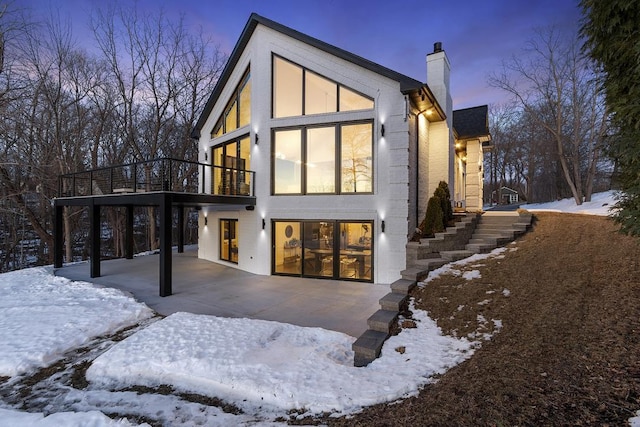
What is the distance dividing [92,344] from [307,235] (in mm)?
6088

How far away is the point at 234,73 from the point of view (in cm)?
1249

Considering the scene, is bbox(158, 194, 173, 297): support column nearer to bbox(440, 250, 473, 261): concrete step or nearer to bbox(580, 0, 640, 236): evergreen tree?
bbox(440, 250, 473, 261): concrete step

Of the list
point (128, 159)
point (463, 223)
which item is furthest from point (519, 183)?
point (128, 159)

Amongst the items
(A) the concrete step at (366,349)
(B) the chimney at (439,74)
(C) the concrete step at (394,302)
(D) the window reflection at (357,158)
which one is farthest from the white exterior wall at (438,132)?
(A) the concrete step at (366,349)

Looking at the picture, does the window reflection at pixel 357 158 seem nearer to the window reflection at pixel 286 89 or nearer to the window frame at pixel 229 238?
the window reflection at pixel 286 89

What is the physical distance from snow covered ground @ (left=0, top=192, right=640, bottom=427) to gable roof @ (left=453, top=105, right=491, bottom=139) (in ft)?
39.9

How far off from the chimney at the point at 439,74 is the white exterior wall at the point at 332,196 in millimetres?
4005

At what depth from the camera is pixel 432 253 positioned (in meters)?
8.66

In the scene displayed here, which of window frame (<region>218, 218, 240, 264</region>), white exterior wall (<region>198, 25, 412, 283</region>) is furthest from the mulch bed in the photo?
window frame (<region>218, 218, 240, 264</region>)

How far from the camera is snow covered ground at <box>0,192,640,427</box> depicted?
3268 millimetres

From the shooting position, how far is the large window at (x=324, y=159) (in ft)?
31.0

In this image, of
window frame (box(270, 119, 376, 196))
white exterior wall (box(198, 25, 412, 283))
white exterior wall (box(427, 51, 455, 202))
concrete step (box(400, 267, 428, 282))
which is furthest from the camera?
white exterior wall (box(427, 51, 455, 202))

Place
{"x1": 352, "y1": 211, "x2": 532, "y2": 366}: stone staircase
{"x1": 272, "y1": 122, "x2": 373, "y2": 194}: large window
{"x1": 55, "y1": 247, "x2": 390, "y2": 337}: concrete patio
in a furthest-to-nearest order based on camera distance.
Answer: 1. {"x1": 272, "y1": 122, "x2": 373, "y2": 194}: large window
2. {"x1": 55, "y1": 247, "x2": 390, "y2": 337}: concrete patio
3. {"x1": 352, "y1": 211, "x2": 532, "y2": 366}: stone staircase

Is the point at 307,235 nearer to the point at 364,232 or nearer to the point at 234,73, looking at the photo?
Answer: the point at 364,232
